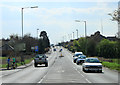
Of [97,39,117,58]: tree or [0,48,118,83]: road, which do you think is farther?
[97,39,117,58]: tree

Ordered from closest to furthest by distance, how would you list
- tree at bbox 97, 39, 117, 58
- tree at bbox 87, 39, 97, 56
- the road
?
1. the road
2. tree at bbox 87, 39, 97, 56
3. tree at bbox 97, 39, 117, 58

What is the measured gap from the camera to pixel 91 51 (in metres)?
74.5

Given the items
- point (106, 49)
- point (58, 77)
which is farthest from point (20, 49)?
point (58, 77)

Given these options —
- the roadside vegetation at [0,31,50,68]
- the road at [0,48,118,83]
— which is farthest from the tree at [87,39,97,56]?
the road at [0,48,118,83]

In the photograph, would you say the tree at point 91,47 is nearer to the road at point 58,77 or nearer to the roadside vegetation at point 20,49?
the roadside vegetation at point 20,49

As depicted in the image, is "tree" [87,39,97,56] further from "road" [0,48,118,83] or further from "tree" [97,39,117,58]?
"road" [0,48,118,83]

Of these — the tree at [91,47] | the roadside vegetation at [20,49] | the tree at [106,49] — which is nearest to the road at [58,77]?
the roadside vegetation at [20,49]

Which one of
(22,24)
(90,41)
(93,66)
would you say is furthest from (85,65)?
(90,41)

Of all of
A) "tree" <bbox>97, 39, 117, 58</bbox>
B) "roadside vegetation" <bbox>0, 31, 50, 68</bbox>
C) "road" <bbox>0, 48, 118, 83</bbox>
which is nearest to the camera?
"road" <bbox>0, 48, 118, 83</bbox>

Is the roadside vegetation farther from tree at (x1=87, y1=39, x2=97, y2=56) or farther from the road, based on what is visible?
tree at (x1=87, y1=39, x2=97, y2=56)

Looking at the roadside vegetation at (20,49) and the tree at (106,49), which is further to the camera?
the tree at (106,49)

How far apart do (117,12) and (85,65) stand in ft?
23.1

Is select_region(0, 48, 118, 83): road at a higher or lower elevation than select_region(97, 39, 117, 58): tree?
lower

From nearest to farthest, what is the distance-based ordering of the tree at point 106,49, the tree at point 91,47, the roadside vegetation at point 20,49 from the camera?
the roadside vegetation at point 20,49 < the tree at point 91,47 < the tree at point 106,49
